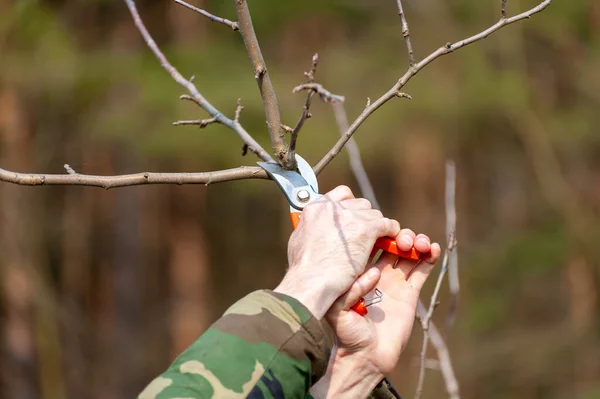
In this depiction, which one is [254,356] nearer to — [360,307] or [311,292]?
[311,292]

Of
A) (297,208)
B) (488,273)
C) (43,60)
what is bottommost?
(488,273)

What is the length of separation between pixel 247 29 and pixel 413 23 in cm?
609

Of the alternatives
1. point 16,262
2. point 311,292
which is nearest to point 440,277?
point 311,292

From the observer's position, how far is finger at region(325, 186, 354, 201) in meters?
1.38

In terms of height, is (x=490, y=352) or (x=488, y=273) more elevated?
(x=488, y=273)

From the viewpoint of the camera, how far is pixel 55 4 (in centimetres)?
652

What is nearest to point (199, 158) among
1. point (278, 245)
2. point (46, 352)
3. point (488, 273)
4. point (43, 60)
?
point (43, 60)

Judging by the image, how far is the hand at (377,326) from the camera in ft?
4.28

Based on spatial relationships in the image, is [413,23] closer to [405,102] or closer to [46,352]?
[405,102]

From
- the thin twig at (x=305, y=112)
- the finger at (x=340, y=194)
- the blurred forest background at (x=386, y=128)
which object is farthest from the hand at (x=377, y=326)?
the blurred forest background at (x=386, y=128)

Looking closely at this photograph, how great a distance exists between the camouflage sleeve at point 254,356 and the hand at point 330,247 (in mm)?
53

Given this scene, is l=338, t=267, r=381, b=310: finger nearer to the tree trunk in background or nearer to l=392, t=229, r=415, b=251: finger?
l=392, t=229, r=415, b=251: finger

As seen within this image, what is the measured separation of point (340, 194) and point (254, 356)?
0.41 m

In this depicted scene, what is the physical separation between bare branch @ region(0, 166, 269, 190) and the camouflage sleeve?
0.98ft
